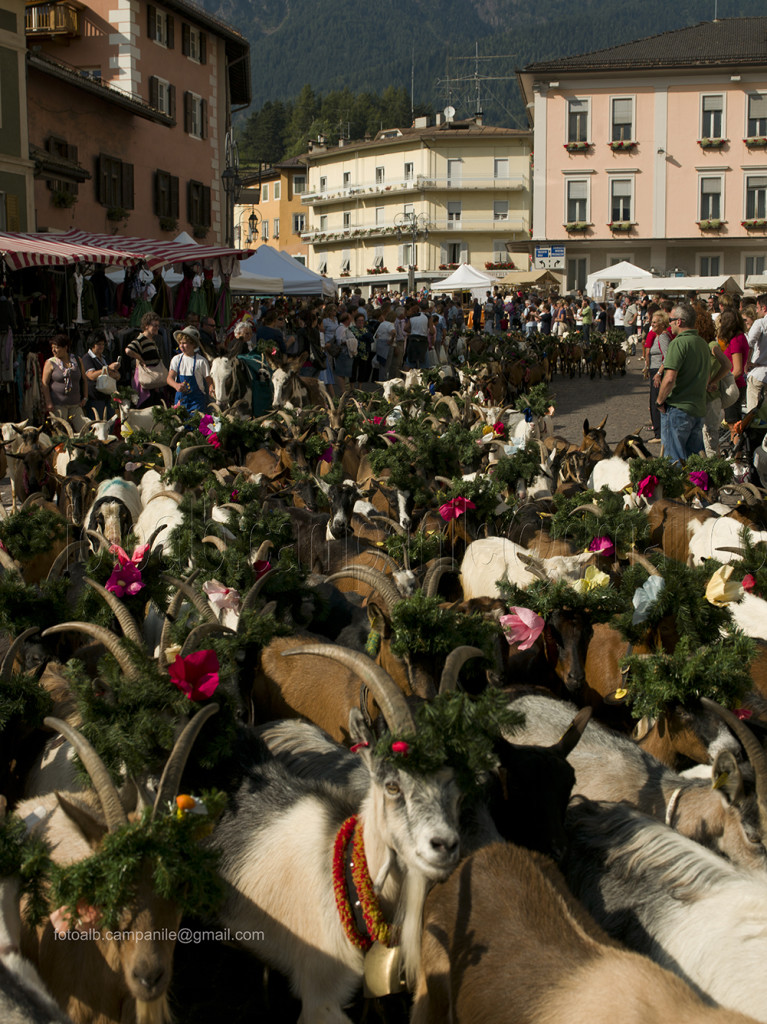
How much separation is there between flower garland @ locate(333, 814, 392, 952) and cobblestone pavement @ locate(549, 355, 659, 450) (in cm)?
1050

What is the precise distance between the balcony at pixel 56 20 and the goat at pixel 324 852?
30.8 meters

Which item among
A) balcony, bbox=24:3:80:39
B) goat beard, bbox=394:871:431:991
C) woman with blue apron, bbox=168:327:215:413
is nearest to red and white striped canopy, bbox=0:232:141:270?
woman with blue apron, bbox=168:327:215:413

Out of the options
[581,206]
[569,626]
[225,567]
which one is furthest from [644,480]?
[581,206]

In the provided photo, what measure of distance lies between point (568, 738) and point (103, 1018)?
6.61 ft

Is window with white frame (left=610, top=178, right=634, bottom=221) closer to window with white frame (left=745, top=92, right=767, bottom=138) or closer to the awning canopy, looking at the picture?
window with white frame (left=745, top=92, right=767, bottom=138)

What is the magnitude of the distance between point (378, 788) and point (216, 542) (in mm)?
3492

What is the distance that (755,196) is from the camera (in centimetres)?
4831

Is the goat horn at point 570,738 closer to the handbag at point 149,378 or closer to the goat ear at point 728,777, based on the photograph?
the goat ear at point 728,777

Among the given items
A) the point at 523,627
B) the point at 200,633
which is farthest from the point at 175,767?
the point at 523,627

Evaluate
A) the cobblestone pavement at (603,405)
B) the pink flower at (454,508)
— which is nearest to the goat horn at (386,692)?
the pink flower at (454,508)

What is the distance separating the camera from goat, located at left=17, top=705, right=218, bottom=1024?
10.9ft

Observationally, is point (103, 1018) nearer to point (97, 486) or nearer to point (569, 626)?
point (569, 626)

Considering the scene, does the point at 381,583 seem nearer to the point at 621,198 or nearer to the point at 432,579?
the point at 432,579

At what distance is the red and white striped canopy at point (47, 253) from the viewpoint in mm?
14398
